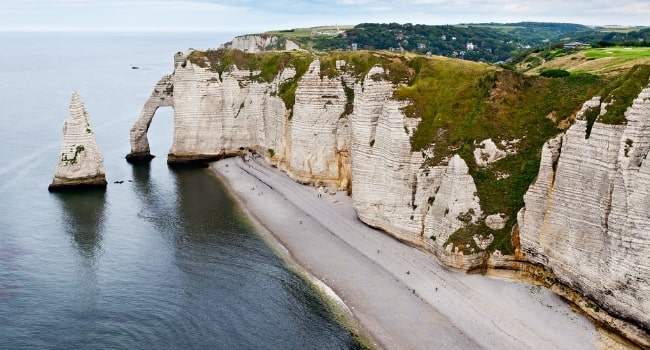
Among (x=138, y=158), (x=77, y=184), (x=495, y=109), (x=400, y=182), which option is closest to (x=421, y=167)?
(x=400, y=182)

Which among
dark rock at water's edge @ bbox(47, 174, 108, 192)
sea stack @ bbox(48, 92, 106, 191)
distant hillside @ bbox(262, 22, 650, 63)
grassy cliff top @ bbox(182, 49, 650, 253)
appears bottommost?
dark rock at water's edge @ bbox(47, 174, 108, 192)

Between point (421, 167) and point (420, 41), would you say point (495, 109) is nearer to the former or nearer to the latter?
point (421, 167)

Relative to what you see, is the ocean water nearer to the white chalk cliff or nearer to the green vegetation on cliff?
the white chalk cliff

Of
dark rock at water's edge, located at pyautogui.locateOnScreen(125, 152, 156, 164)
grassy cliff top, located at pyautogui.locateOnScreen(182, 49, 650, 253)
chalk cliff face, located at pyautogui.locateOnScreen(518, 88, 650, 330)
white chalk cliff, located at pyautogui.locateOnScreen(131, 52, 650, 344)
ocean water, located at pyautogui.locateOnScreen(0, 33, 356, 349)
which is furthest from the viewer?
dark rock at water's edge, located at pyautogui.locateOnScreen(125, 152, 156, 164)

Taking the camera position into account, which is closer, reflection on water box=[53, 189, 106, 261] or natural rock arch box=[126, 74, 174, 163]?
reflection on water box=[53, 189, 106, 261]

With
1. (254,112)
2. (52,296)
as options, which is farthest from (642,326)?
(254,112)

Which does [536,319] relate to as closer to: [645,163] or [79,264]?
[645,163]

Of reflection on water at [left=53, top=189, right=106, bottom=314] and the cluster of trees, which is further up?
the cluster of trees

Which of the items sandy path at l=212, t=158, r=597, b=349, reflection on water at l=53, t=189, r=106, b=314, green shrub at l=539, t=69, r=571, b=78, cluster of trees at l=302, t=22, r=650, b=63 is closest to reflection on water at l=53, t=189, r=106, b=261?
reflection on water at l=53, t=189, r=106, b=314
